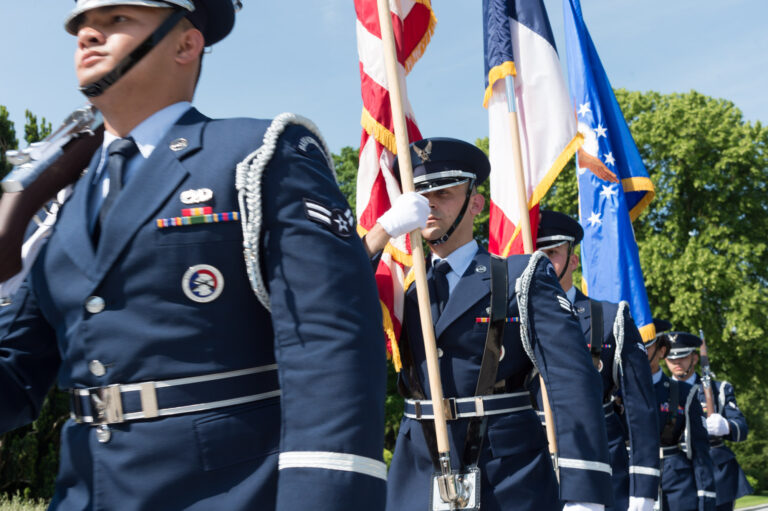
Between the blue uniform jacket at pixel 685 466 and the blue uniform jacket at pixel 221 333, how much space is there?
839 centimetres

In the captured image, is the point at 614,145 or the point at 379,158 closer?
the point at 379,158

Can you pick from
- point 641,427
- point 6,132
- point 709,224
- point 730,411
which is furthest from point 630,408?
→ point 709,224

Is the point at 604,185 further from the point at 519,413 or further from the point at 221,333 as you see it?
the point at 221,333

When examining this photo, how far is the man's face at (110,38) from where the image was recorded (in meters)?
2.13

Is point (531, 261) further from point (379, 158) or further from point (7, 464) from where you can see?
point (7, 464)

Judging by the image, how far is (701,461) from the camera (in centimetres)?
987

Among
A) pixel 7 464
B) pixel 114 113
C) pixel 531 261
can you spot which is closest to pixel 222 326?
pixel 114 113

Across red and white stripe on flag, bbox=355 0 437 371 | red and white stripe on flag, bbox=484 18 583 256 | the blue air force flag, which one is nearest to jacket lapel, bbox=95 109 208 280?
red and white stripe on flag, bbox=355 0 437 371

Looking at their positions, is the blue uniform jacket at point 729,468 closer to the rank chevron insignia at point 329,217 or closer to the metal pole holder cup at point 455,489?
the metal pole holder cup at point 455,489

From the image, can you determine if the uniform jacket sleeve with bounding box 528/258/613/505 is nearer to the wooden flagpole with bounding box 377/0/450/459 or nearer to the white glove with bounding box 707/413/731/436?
the wooden flagpole with bounding box 377/0/450/459

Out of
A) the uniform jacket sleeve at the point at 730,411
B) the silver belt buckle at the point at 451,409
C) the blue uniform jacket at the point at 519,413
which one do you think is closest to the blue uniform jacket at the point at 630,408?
the blue uniform jacket at the point at 519,413

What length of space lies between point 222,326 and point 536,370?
8.60 ft

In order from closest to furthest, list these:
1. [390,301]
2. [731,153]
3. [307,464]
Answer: [307,464] < [390,301] < [731,153]

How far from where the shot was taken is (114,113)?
2.22m
